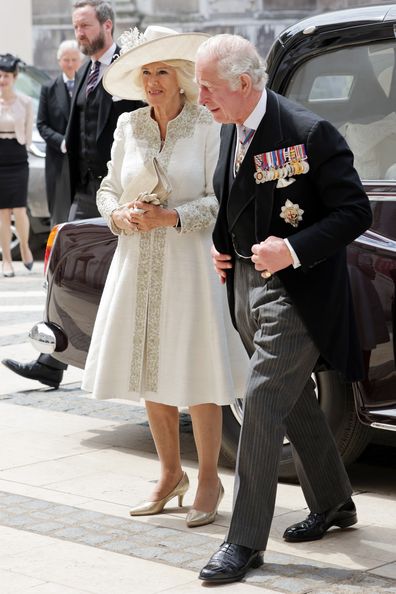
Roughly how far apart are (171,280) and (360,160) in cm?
96

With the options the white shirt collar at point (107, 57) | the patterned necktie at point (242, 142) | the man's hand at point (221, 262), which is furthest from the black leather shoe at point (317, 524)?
the white shirt collar at point (107, 57)

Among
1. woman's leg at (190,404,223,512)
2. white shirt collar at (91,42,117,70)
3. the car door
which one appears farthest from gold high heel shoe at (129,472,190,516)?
white shirt collar at (91,42,117,70)

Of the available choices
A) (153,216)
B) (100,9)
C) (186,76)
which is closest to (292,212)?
(153,216)

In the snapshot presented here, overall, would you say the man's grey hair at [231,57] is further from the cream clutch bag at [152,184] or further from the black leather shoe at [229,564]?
the black leather shoe at [229,564]

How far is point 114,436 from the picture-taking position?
707 centimetres

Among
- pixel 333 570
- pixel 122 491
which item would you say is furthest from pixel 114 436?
pixel 333 570

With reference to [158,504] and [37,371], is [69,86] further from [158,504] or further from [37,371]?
[158,504]

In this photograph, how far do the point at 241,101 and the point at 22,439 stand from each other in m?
2.73

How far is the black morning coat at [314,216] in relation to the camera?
469cm

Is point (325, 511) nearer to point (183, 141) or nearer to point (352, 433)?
point (352, 433)

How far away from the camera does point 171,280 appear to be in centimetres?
549

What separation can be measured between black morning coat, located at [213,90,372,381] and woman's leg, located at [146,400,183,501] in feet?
3.17

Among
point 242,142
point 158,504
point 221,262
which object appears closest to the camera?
point 242,142

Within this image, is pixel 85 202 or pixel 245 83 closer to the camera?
pixel 245 83
